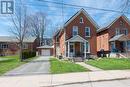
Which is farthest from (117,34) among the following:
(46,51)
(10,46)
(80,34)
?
(46,51)

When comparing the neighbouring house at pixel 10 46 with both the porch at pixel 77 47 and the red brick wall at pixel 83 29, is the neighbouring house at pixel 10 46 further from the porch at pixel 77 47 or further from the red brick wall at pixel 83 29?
the red brick wall at pixel 83 29

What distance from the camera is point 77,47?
1951 inches

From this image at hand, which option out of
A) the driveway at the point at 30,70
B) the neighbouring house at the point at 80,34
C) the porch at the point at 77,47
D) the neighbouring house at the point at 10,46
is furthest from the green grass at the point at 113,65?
the neighbouring house at the point at 10,46

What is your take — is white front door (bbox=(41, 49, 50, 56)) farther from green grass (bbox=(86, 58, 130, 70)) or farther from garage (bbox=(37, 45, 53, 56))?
green grass (bbox=(86, 58, 130, 70))

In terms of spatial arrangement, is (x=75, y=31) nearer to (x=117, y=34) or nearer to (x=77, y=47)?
(x=77, y=47)

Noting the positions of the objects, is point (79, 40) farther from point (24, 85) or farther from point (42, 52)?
point (42, 52)

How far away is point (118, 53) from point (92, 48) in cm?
498

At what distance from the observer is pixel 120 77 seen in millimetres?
18406

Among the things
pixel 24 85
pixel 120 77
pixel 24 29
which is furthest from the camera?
pixel 24 29

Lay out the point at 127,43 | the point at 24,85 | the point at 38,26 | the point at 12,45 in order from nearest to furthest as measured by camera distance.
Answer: the point at 24,85 < the point at 127,43 < the point at 12,45 < the point at 38,26

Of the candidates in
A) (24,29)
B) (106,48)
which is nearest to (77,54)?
(106,48)

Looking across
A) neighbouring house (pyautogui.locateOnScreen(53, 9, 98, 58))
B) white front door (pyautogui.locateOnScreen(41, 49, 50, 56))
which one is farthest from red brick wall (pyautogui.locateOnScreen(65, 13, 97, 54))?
white front door (pyautogui.locateOnScreen(41, 49, 50, 56))

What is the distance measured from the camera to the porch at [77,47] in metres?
47.4

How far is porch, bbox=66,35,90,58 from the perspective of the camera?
4744cm
